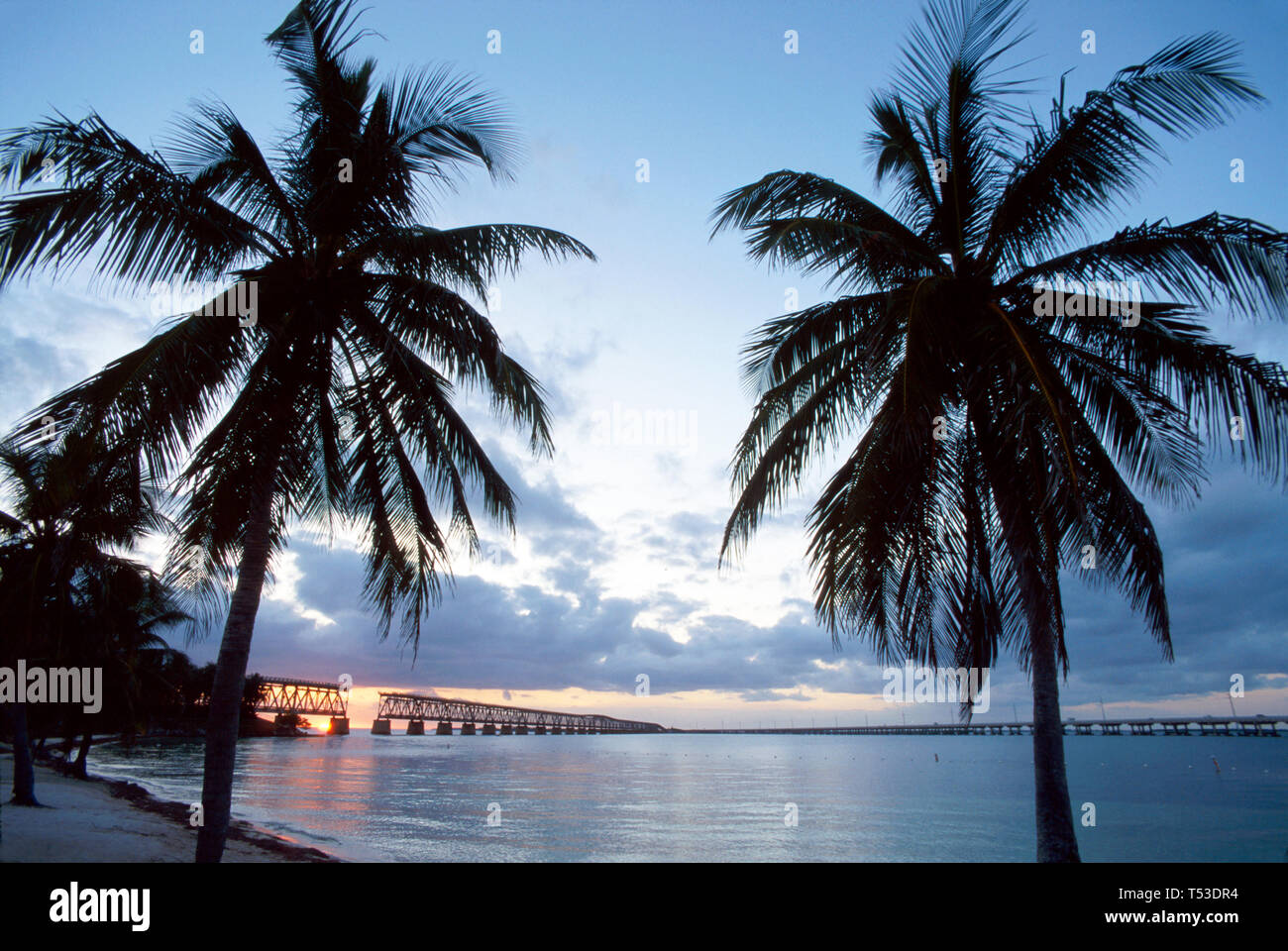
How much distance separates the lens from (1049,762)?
7.93 meters

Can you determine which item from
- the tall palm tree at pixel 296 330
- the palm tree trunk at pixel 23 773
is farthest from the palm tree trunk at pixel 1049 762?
the palm tree trunk at pixel 23 773

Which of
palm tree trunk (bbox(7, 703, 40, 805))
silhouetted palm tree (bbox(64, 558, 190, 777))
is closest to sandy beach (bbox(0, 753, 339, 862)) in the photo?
palm tree trunk (bbox(7, 703, 40, 805))

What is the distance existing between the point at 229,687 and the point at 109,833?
40.4 feet

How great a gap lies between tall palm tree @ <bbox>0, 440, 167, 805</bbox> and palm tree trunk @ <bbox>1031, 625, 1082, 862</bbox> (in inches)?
395

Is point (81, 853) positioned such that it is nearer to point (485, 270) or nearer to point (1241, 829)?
point (485, 270)

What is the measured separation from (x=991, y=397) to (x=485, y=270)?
21.1 ft

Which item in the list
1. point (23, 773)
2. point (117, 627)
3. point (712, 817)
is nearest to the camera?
point (23, 773)

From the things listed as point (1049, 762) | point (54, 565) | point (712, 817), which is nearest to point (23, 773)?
point (54, 565)

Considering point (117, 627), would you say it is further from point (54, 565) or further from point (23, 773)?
point (54, 565)

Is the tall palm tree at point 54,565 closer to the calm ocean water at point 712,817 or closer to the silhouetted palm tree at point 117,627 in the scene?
the silhouetted palm tree at point 117,627

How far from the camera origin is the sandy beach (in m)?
13.2

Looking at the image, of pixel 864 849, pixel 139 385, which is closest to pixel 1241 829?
pixel 864 849

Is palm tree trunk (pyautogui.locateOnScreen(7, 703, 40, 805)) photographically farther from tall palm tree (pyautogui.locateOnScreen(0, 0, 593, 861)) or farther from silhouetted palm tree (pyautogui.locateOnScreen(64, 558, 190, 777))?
tall palm tree (pyautogui.locateOnScreen(0, 0, 593, 861))

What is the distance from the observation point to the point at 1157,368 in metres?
8.00
